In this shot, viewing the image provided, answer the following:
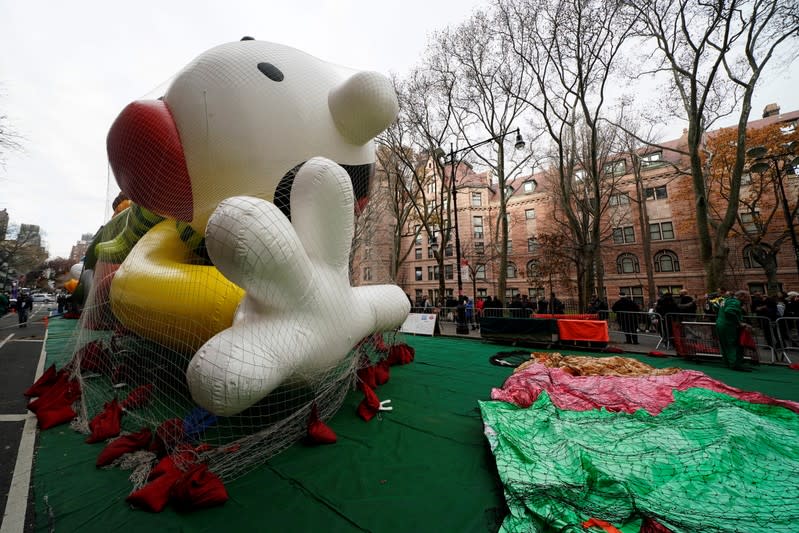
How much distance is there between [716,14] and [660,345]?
1032 cm

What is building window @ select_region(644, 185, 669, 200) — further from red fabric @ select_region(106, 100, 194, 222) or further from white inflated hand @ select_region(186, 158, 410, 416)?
red fabric @ select_region(106, 100, 194, 222)

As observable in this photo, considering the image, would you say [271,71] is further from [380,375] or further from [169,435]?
[380,375]

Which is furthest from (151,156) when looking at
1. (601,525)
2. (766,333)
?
(766,333)

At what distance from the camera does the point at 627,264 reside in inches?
1121

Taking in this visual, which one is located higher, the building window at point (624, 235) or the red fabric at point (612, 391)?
the building window at point (624, 235)

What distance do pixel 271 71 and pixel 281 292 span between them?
252 centimetres

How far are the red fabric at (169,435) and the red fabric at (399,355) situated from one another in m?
4.34

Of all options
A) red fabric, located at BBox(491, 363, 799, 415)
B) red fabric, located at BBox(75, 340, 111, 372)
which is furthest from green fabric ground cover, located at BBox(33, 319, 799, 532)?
red fabric, located at BBox(75, 340, 111, 372)

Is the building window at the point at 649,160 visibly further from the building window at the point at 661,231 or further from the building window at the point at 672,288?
the building window at the point at 672,288

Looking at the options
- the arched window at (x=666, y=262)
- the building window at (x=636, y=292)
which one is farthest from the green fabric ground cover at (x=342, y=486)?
the arched window at (x=666, y=262)

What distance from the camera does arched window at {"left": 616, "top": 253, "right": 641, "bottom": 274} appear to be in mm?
28016

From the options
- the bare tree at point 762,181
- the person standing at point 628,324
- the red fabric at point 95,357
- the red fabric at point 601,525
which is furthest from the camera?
the bare tree at point 762,181

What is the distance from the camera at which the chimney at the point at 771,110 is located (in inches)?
1044

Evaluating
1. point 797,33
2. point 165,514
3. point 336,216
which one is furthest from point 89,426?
point 797,33
